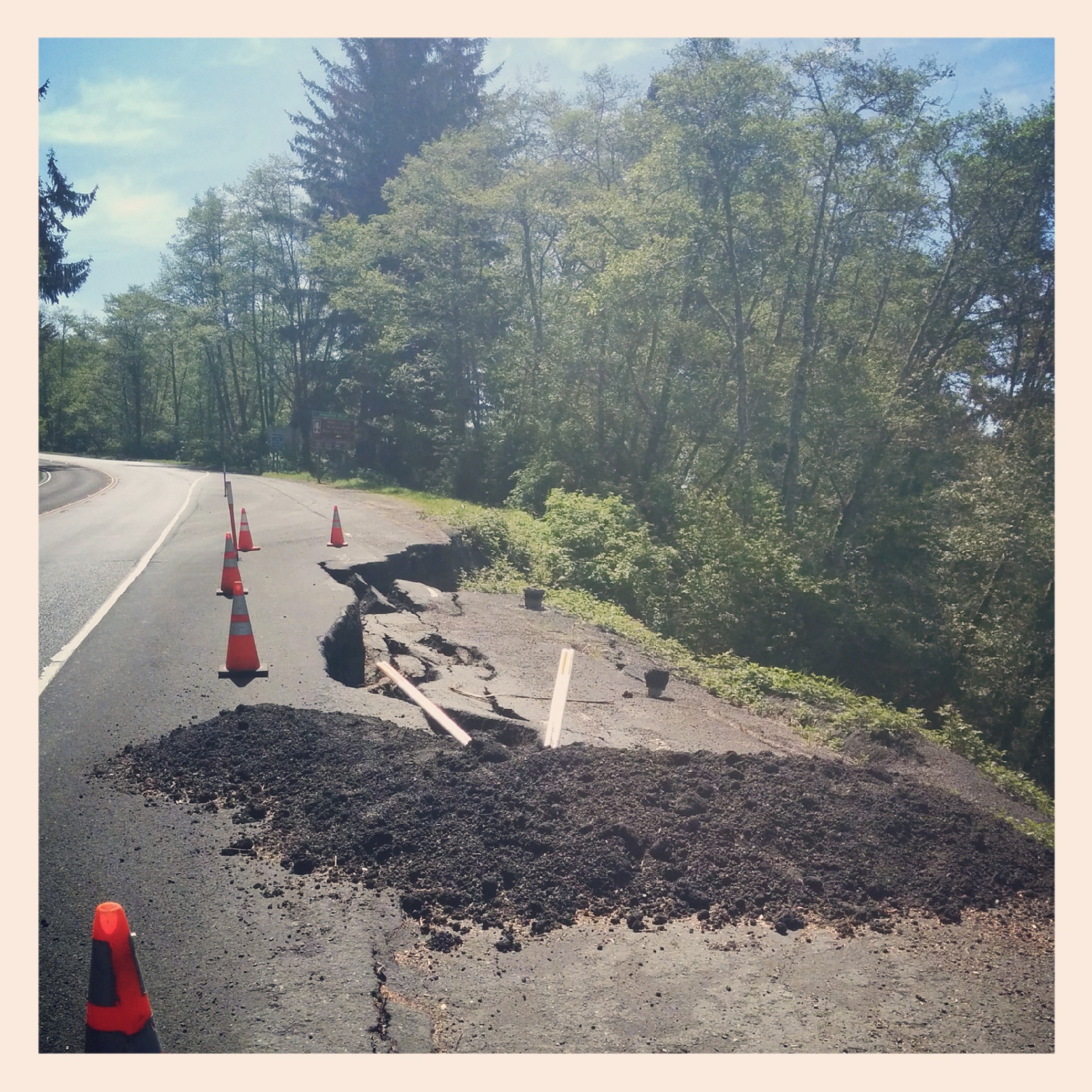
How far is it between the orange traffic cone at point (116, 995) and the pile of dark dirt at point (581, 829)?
126 centimetres

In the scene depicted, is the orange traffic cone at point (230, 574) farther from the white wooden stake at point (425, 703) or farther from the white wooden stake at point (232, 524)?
the white wooden stake at point (425, 703)

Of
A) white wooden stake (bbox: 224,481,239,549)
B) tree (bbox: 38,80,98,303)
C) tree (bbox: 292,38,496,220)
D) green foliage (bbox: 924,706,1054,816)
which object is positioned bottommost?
green foliage (bbox: 924,706,1054,816)

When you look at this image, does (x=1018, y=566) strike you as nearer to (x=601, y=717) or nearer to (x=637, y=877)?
(x=601, y=717)

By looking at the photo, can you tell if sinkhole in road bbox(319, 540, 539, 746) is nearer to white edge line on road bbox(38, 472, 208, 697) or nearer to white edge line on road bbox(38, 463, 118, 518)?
white edge line on road bbox(38, 472, 208, 697)

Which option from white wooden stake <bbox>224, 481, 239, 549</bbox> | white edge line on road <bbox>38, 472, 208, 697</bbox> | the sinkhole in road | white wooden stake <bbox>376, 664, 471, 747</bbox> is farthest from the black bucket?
white edge line on road <bbox>38, 472, 208, 697</bbox>

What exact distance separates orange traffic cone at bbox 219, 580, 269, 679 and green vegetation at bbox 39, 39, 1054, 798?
5.97 meters

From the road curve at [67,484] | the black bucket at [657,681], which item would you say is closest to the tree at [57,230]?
the road curve at [67,484]

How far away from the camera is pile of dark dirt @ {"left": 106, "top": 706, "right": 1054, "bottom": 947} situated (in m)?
4.09

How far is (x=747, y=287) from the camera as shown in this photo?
71.9 feet

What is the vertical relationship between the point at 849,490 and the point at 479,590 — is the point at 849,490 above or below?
above

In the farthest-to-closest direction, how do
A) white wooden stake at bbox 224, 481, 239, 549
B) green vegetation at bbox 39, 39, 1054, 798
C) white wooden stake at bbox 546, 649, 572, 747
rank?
green vegetation at bbox 39, 39, 1054, 798, white wooden stake at bbox 224, 481, 239, 549, white wooden stake at bbox 546, 649, 572, 747

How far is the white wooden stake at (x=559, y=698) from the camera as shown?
652cm

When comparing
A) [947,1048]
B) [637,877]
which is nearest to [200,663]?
[637,877]

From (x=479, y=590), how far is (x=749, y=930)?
348 inches
